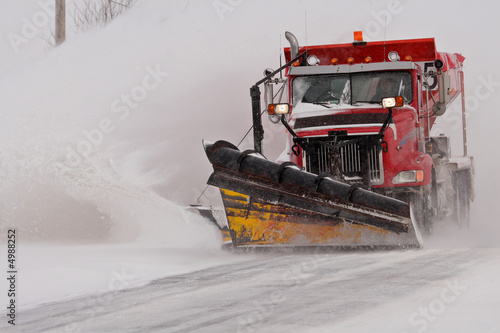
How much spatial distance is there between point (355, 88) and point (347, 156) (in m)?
1.21

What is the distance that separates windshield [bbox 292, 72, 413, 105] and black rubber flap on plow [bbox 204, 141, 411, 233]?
1.94 meters

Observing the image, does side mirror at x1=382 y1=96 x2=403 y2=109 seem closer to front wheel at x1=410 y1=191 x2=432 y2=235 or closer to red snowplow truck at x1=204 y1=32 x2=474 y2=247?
red snowplow truck at x1=204 y1=32 x2=474 y2=247

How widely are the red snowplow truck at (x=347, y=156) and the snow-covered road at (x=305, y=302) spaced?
2.98 ft

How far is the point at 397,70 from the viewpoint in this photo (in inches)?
394

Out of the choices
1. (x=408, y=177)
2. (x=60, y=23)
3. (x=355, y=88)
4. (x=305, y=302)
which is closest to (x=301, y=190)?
(x=408, y=177)

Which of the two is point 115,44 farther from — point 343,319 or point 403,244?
point 343,319

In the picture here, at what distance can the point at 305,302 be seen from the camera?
201 inches

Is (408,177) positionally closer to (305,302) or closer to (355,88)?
(355,88)

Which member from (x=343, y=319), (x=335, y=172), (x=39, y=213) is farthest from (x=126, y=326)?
(x=39, y=213)

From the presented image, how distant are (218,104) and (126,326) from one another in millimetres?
9778

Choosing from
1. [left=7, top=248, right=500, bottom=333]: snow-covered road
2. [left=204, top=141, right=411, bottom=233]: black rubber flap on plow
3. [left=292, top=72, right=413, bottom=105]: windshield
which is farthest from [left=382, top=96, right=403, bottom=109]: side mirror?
[left=7, top=248, right=500, bottom=333]: snow-covered road

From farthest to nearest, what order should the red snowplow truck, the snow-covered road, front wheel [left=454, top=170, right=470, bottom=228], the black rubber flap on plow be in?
front wheel [left=454, top=170, right=470, bottom=228] → the red snowplow truck → the black rubber flap on plow → the snow-covered road

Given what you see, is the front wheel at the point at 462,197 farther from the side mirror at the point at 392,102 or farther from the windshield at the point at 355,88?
the side mirror at the point at 392,102

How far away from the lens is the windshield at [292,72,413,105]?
32.4ft
